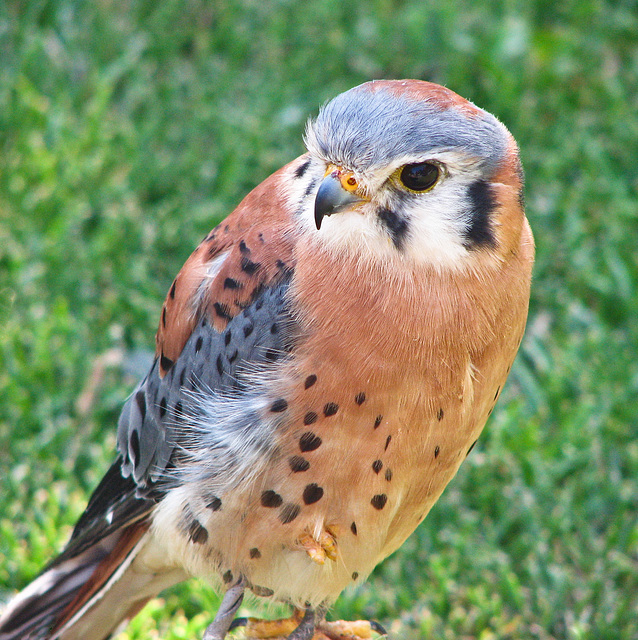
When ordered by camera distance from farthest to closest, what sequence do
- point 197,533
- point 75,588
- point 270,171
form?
point 270,171 < point 75,588 < point 197,533

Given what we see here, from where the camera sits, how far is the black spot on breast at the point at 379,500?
2.83 m

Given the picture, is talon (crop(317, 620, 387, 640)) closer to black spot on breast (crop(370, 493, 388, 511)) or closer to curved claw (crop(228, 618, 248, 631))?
curved claw (crop(228, 618, 248, 631))

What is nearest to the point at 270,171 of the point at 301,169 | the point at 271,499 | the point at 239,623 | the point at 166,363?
the point at 166,363

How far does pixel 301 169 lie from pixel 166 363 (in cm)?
86

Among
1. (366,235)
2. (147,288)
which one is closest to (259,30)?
(147,288)

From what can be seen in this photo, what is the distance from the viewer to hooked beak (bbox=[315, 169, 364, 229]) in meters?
2.52

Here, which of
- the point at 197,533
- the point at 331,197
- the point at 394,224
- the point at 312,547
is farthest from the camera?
the point at 197,533

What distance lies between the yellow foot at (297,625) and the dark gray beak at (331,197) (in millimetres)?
1708

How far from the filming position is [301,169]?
9.51 feet

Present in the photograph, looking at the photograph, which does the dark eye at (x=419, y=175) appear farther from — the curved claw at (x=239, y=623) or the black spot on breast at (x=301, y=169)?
the curved claw at (x=239, y=623)

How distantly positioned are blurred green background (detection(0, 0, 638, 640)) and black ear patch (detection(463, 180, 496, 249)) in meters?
1.85

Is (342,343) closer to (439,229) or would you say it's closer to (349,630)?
(439,229)

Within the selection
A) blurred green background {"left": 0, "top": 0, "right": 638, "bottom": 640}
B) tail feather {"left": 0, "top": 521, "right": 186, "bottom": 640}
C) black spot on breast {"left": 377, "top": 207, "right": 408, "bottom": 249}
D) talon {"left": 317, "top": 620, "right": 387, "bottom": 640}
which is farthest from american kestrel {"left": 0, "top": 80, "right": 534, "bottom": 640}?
blurred green background {"left": 0, "top": 0, "right": 638, "bottom": 640}

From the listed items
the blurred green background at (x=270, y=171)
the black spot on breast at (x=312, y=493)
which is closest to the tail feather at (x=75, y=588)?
the blurred green background at (x=270, y=171)
